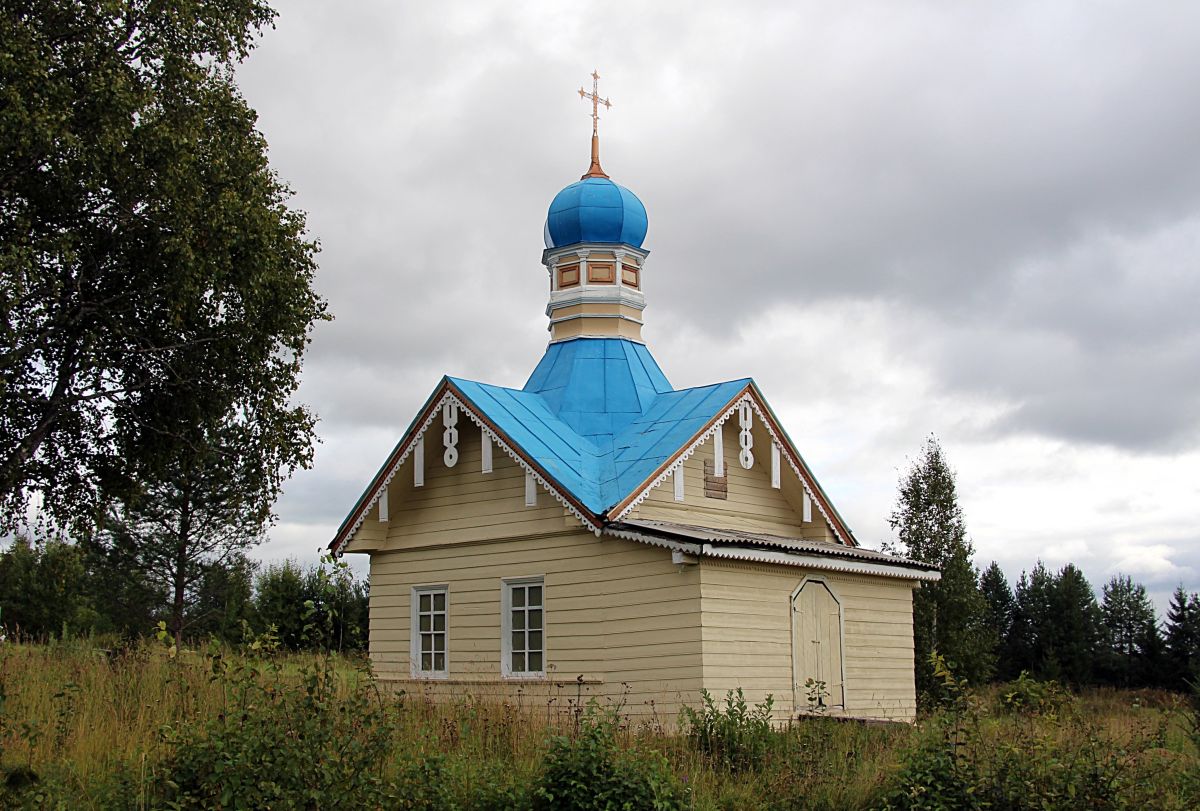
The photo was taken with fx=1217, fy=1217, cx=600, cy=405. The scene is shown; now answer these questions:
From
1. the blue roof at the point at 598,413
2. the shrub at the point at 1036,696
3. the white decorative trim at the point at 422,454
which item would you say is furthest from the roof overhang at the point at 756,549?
the shrub at the point at 1036,696

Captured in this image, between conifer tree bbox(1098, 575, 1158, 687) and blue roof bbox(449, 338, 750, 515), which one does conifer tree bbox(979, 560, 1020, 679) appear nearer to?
conifer tree bbox(1098, 575, 1158, 687)

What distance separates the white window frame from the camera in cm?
1831

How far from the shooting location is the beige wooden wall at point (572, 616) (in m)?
15.3

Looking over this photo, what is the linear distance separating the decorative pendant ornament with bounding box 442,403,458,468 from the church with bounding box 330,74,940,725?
0.03m

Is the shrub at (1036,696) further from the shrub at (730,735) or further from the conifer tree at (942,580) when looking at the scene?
the conifer tree at (942,580)

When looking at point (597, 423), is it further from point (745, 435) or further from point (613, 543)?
point (613, 543)

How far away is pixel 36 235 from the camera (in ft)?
52.0

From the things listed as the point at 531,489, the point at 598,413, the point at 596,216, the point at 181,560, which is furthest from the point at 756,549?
the point at 181,560

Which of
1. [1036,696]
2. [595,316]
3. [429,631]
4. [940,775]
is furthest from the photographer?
[595,316]

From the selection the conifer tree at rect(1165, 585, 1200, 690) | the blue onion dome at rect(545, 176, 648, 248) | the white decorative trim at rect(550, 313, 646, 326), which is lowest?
the conifer tree at rect(1165, 585, 1200, 690)

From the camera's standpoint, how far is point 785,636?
16.2m

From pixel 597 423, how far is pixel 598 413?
0.80 ft

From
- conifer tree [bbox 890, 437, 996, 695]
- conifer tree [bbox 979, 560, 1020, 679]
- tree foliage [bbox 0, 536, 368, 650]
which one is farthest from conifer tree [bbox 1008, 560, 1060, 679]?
tree foliage [bbox 0, 536, 368, 650]

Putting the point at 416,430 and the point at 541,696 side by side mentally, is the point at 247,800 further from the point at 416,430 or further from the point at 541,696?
the point at 416,430
